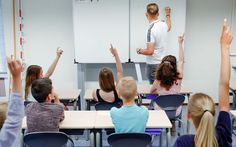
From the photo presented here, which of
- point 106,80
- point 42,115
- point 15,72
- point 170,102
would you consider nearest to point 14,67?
point 15,72

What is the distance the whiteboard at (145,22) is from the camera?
5348 millimetres

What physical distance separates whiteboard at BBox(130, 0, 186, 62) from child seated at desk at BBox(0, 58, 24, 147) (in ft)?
13.8

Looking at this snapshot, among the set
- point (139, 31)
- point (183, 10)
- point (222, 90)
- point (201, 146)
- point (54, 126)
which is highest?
point (183, 10)

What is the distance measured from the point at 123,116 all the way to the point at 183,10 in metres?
3.30

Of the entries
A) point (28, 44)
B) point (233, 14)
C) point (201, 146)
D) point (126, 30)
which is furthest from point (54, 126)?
point (233, 14)

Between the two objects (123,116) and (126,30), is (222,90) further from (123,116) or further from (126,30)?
(126,30)

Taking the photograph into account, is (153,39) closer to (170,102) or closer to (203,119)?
(170,102)

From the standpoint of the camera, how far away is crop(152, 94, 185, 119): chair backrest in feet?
12.0

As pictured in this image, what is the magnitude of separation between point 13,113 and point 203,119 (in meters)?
0.94

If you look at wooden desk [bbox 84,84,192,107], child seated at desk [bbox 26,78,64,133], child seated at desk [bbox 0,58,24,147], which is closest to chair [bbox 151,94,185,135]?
wooden desk [bbox 84,84,192,107]

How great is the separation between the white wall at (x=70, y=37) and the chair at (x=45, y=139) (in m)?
3.37

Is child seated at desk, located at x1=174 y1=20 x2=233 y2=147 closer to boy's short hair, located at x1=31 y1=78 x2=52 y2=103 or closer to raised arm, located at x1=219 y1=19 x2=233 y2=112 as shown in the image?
raised arm, located at x1=219 y1=19 x2=233 y2=112

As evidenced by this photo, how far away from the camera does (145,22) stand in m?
5.39

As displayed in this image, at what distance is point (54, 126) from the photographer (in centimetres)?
270
